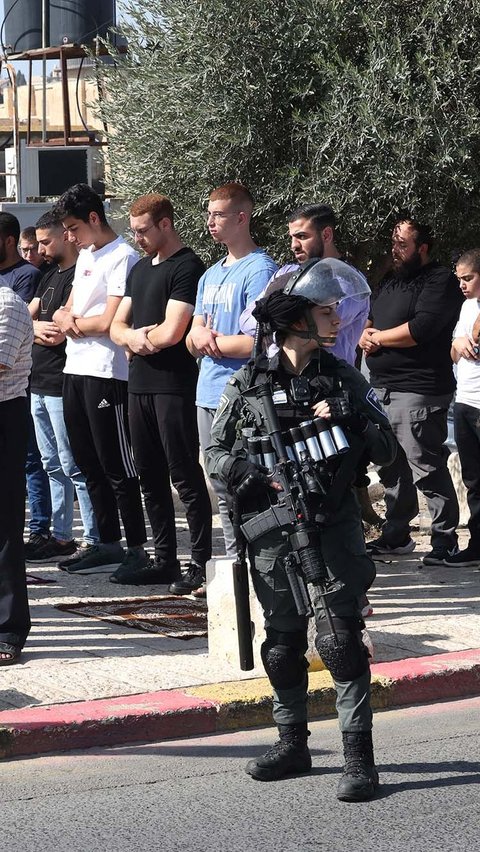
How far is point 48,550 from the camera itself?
9.42 meters

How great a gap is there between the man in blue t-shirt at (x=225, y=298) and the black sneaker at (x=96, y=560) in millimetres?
1603

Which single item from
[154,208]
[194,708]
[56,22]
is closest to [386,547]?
[154,208]

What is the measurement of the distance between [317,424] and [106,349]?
403cm

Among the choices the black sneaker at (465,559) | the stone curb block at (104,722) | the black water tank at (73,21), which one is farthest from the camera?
the black water tank at (73,21)

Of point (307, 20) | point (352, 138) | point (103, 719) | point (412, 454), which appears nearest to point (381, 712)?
point (103, 719)

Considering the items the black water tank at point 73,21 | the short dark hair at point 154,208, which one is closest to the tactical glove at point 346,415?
the short dark hair at point 154,208

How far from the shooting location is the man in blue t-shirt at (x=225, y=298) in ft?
24.2

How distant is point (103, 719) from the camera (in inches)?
220

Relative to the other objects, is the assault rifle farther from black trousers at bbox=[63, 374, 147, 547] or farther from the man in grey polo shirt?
black trousers at bbox=[63, 374, 147, 547]

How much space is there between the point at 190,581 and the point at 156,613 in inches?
21.3

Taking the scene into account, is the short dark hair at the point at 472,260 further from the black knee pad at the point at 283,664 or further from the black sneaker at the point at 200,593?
the black knee pad at the point at 283,664

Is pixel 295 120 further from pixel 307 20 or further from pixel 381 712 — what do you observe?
pixel 381 712

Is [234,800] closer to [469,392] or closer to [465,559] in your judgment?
[465,559]

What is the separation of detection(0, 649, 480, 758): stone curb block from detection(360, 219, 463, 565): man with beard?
249 centimetres
